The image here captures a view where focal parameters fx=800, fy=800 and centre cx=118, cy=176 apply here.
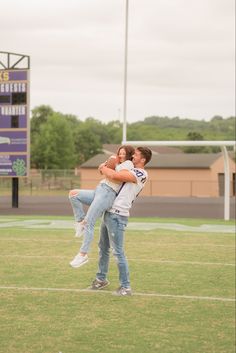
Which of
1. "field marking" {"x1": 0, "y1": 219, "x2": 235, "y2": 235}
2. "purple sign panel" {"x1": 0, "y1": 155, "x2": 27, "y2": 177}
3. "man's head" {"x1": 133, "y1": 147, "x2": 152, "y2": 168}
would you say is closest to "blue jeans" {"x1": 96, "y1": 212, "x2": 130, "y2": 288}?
"man's head" {"x1": 133, "y1": 147, "x2": 152, "y2": 168}

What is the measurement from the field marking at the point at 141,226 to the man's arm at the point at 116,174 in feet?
47.9

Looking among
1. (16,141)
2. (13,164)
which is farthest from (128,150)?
(13,164)

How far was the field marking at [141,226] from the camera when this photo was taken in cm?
2077

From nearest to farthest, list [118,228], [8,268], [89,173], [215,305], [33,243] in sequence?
[118,228], [215,305], [8,268], [33,243], [89,173]

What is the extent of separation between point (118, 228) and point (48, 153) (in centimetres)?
4775

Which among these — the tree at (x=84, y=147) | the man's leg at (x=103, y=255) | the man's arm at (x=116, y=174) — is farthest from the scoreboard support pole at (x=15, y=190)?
the tree at (x=84, y=147)

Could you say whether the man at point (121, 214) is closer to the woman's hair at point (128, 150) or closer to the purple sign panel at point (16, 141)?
the woman's hair at point (128, 150)

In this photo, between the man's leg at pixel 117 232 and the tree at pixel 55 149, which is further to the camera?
the tree at pixel 55 149


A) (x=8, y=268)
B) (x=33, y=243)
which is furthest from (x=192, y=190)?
(x=8, y=268)

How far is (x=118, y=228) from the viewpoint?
820cm

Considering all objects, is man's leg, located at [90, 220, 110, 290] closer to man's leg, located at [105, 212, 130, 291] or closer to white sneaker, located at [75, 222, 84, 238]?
man's leg, located at [105, 212, 130, 291]

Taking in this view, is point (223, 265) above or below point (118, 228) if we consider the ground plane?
below

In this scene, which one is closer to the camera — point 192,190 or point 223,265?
point 223,265

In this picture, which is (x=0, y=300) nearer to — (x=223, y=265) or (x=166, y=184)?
(x=223, y=265)
